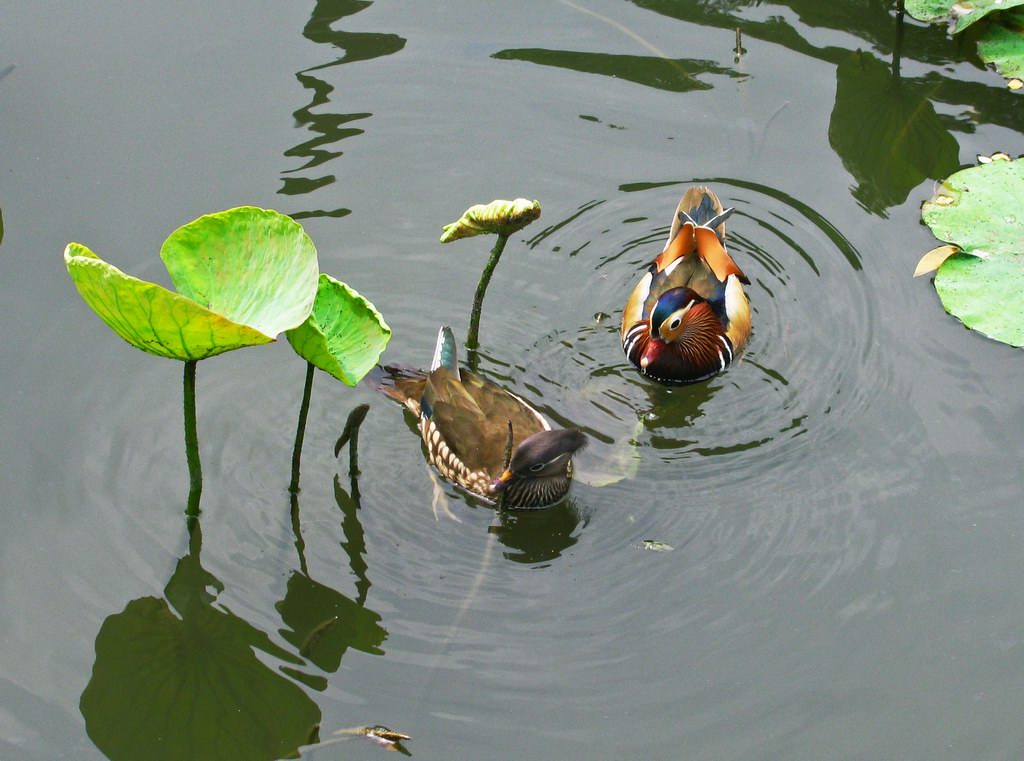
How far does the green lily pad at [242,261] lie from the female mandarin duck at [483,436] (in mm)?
1504

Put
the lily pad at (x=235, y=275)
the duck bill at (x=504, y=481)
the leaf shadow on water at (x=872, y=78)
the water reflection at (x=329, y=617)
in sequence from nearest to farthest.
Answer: the lily pad at (x=235, y=275), the water reflection at (x=329, y=617), the duck bill at (x=504, y=481), the leaf shadow on water at (x=872, y=78)

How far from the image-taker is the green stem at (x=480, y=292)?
6.51 m

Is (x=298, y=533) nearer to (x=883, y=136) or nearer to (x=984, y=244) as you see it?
(x=984, y=244)

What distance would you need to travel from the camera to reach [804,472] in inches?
259

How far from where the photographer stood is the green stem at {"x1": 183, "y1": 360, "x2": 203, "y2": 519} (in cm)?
530

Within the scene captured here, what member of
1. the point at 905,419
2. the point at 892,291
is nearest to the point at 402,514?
the point at 905,419

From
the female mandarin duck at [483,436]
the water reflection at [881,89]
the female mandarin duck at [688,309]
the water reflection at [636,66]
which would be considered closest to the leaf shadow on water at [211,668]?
the female mandarin duck at [483,436]

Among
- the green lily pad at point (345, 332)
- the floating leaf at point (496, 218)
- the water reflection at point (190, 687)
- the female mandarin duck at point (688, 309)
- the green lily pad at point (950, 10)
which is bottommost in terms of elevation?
the water reflection at point (190, 687)

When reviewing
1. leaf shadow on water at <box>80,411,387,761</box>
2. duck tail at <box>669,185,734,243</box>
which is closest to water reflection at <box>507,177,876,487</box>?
duck tail at <box>669,185,734,243</box>

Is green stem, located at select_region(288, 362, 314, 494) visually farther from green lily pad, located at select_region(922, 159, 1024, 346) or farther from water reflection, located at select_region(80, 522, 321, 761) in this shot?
green lily pad, located at select_region(922, 159, 1024, 346)

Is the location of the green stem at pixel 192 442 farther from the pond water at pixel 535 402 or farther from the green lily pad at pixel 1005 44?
the green lily pad at pixel 1005 44

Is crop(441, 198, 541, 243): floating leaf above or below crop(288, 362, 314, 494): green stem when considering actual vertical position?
above

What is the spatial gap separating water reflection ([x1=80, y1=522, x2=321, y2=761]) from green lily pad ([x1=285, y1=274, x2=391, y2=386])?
1331 mm

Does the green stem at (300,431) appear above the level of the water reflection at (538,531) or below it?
above
